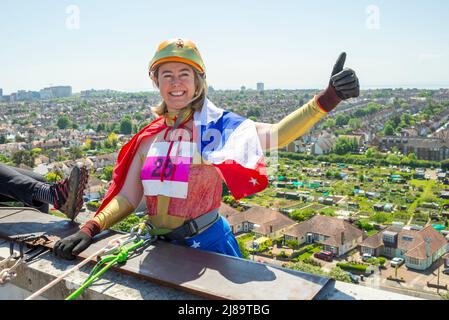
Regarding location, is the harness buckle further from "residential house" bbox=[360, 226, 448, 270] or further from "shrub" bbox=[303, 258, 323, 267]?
"residential house" bbox=[360, 226, 448, 270]

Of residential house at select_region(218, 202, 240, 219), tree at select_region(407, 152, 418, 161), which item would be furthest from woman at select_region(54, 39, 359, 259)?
tree at select_region(407, 152, 418, 161)

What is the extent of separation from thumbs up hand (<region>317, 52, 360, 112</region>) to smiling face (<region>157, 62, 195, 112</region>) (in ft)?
1.44

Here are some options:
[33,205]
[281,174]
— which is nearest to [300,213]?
[281,174]

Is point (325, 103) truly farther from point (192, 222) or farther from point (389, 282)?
point (389, 282)

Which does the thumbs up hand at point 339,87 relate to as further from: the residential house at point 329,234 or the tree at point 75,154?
the tree at point 75,154

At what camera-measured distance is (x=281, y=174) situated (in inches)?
1049

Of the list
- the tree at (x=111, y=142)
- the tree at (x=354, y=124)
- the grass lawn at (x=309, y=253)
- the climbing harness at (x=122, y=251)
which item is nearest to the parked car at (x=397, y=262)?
the grass lawn at (x=309, y=253)

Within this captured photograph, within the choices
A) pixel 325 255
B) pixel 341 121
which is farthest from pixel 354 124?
pixel 325 255

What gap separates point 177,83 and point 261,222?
15061mm

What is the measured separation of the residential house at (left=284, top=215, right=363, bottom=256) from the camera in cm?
1452

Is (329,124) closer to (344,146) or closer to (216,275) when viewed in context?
(344,146)

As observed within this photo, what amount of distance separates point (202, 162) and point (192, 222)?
20cm

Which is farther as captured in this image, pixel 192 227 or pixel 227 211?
pixel 227 211

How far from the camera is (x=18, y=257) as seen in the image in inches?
62.4
